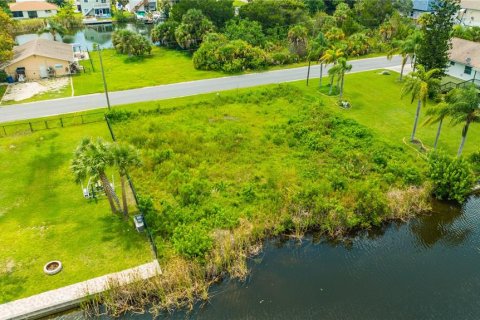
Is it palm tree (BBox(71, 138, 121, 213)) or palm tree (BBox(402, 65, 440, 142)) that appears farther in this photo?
palm tree (BBox(402, 65, 440, 142))

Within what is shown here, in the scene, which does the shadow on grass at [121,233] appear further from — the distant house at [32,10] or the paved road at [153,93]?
the distant house at [32,10]

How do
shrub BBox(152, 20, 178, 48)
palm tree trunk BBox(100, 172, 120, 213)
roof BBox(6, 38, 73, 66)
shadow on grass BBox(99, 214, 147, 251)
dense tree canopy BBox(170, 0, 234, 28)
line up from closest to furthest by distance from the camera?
shadow on grass BBox(99, 214, 147, 251) → palm tree trunk BBox(100, 172, 120, 213) → roof BBox(6, 38, 73, 66) → shrub BBox(152, 20, 178, 48) → dense tree canopy BBox(170, 0, 234, 28)

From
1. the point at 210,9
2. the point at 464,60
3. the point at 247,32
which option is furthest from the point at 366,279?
the point at 210,9

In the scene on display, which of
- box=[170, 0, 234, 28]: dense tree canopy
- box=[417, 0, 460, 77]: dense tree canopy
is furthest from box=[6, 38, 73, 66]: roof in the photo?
box=[417, 0, 460, 77]: dense tree canopy

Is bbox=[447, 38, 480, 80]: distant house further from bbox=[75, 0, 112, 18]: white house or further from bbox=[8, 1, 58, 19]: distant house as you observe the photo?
bbox=[8, 1, 58, 19]: distant house

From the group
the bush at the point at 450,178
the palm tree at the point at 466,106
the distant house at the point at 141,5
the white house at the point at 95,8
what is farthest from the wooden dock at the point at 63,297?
the distant house at the point at 141,5

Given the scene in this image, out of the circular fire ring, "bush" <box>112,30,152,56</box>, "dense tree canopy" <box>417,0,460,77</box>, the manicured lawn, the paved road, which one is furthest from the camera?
"bush" <box>112,30,152,56</box>
